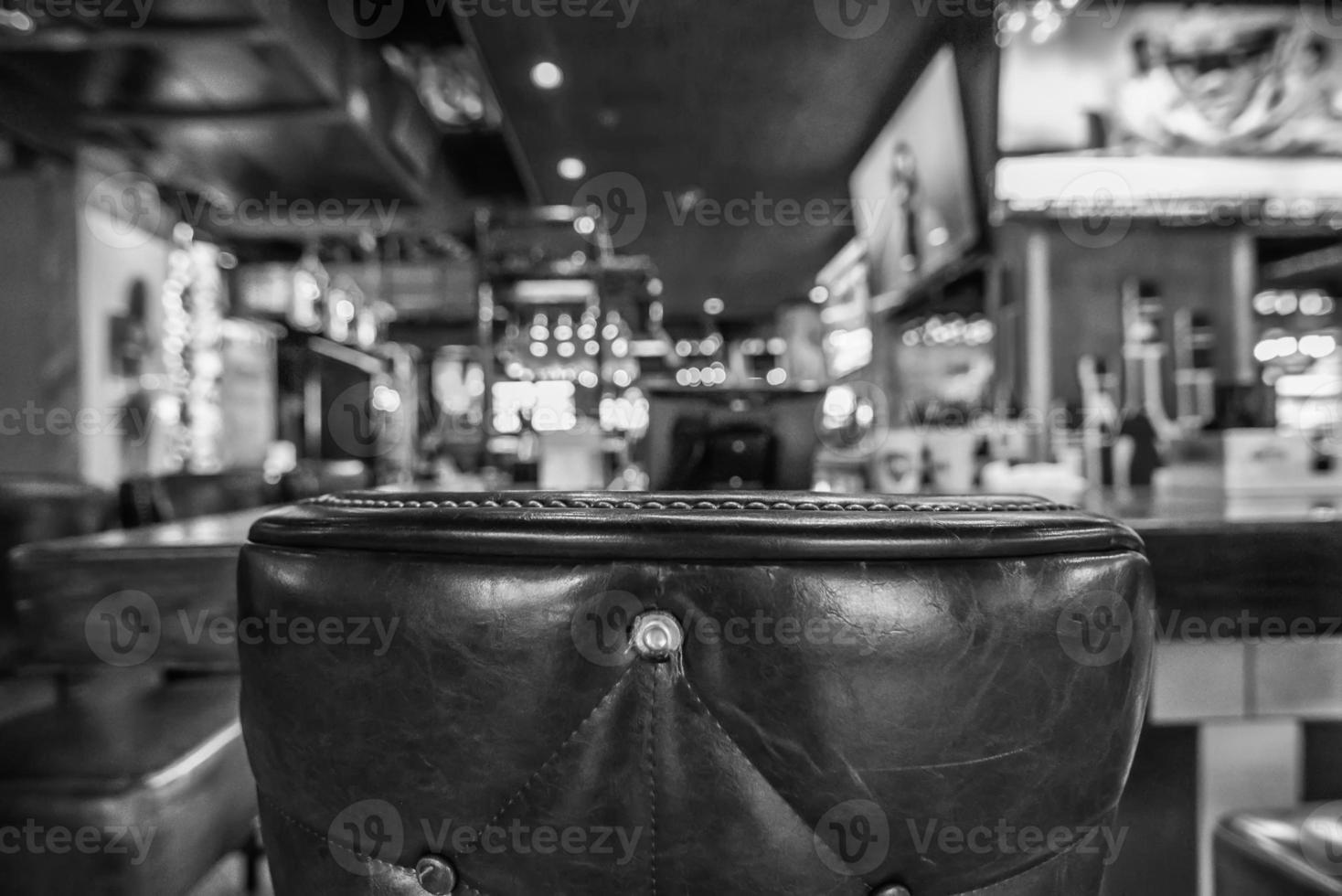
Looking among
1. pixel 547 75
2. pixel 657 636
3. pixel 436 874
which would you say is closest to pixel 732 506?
pixel 657 636

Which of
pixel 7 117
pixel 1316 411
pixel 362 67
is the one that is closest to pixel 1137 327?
pixel 1316 411

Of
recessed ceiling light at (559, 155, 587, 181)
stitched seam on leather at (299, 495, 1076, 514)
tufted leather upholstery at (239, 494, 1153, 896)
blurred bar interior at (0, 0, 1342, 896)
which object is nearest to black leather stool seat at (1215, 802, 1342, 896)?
blurred bar interior at (0, 0, 1342, 896)

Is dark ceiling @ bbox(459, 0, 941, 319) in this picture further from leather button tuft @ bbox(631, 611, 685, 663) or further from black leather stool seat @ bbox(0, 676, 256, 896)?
leather button tuft @ bbox(631, 611, 685, 663)

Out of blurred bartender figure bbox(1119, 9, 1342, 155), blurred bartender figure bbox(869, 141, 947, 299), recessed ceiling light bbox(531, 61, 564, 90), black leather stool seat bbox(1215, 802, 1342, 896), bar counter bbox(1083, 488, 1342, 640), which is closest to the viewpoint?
black leather stool seat bbox(1215, 802, 1342, 896)

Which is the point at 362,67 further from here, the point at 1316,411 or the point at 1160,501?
the point at 1316,411

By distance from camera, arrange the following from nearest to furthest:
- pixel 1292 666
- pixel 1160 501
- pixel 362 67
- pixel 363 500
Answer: pixel 363 500
pixel 1292 666
pixel 1160 501
pixel 362 67

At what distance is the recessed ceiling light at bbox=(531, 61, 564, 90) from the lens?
4.88 metres

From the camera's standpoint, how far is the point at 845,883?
1.60 feet

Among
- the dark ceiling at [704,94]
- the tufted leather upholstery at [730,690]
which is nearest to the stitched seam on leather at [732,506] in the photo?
the tufted leather upholstery at [730,690]

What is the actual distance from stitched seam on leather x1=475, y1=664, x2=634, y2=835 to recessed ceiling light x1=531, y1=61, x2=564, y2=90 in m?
5.03

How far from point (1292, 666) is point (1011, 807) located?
1.15 m

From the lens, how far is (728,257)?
33.9ft

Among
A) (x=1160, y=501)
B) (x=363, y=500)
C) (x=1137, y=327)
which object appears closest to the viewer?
(x=363, y=500)

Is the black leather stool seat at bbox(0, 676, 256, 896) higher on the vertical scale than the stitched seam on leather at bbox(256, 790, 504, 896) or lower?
lower
